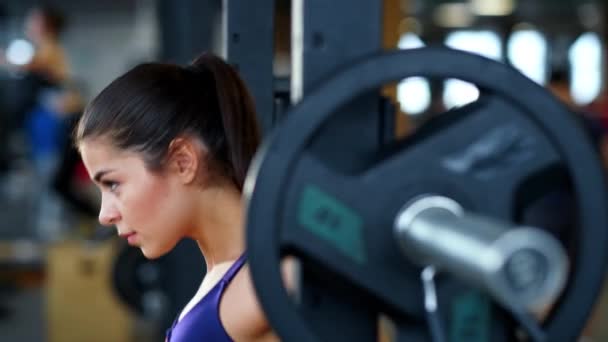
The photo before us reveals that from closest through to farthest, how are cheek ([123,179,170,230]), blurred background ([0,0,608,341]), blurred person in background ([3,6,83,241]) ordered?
cheek ([123,179,170,230])
blurred background ([0,0,608,341])
blurred person in background ([3,6,83,241])

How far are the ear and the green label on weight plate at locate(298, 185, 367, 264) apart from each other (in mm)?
543

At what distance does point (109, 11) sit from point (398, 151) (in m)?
11.9

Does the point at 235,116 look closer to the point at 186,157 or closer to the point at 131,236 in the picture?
the point at 186,157

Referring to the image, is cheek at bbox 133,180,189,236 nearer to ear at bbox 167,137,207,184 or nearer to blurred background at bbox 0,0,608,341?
ear at bbox 167,137,207,184

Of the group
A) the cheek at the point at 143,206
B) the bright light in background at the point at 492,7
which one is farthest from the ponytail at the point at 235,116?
the bright light in background at the point at 492,7

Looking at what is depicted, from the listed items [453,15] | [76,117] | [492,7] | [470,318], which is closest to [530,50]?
→ [492,7]

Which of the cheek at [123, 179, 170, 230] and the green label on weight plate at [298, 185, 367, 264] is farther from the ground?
the green label on weight plate at [298, 185, 367, 264]

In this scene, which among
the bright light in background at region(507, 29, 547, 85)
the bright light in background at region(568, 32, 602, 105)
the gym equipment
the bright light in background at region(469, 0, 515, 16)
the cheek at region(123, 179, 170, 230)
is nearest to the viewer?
the gym equipment

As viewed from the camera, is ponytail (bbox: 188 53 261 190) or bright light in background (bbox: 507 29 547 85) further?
bright light in background (bbox: 507 29 547 85)

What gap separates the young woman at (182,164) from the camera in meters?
1.14

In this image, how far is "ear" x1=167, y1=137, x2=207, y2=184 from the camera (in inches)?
46.4

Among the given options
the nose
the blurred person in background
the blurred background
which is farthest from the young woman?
the blurred person in background

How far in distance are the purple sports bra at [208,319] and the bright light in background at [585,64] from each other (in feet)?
40.5

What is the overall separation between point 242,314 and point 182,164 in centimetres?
18
